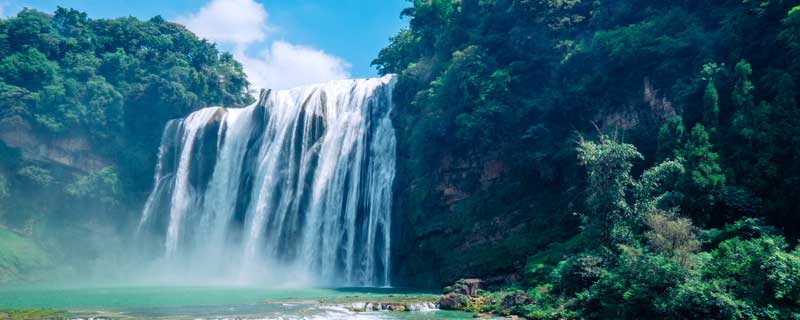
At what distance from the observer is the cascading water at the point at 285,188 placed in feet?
116

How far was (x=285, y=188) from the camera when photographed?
39094 millimetres

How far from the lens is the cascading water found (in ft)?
116

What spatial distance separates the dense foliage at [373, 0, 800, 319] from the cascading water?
252cm

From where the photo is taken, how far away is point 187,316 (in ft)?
60.4

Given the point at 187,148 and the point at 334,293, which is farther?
the point at 187,148

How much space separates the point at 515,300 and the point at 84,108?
42061mm

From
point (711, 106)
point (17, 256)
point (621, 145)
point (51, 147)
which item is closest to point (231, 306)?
point (621, 145)

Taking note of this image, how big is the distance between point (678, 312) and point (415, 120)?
74.1 ft

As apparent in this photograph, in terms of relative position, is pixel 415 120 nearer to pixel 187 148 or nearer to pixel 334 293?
pixel 334 293

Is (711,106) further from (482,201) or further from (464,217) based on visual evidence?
(464,217)

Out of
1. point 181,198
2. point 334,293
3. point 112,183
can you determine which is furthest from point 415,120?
point 112,183

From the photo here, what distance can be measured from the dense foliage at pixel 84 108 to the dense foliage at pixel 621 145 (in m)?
23.6

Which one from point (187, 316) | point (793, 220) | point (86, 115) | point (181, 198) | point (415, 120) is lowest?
point (187, 316)

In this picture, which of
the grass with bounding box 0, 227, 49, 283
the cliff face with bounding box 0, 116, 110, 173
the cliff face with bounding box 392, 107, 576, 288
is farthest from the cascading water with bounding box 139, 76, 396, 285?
the grass with bounding box 0, 227, 49, 283
